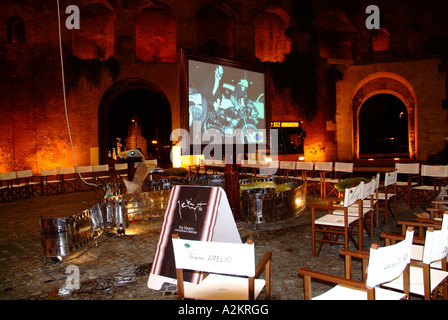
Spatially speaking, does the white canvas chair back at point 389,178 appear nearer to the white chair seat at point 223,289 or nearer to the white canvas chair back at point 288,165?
the white canvas chair back at point 288,165

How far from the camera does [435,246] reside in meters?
2.71

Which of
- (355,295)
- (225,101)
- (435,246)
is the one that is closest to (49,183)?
(225,101)

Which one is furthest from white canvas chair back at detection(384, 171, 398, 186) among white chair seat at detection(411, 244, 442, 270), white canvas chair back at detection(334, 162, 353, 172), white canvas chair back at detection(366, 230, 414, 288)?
white canvas chair back at detection(366, 230, 414, 288)

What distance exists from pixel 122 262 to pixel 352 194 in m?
3.73

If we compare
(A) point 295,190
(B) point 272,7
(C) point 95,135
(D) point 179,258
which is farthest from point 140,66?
(D) point 179,258

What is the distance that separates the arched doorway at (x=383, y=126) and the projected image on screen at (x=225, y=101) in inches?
594

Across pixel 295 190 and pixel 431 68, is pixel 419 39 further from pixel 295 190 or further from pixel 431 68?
pixel 295 190

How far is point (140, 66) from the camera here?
52.2ft

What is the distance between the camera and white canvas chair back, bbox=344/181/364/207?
15.5ft

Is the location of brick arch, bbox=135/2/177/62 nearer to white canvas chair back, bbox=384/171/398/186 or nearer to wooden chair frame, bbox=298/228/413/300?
white canvas chair back, bbox=384/171/398/186

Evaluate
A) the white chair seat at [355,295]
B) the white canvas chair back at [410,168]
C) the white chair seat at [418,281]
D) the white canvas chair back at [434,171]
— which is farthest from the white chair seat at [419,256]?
the white canvas chair back at [410,168]

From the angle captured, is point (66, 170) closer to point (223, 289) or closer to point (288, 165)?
point (288, 165)

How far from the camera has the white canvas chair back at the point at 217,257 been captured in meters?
2.29

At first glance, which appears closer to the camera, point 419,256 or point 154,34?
point 419,256
